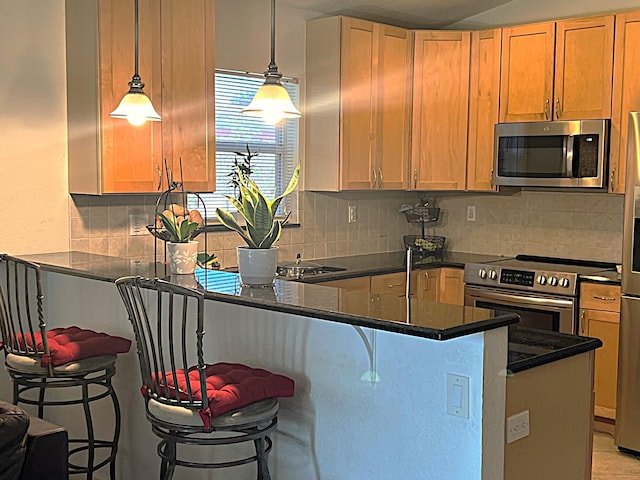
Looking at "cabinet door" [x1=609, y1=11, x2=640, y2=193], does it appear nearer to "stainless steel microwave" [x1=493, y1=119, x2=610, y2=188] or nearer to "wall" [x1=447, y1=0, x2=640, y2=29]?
"stainless steel microwave" [x1=493, y1=119, x2=610, y2=188]

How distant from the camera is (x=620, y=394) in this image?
4.36m

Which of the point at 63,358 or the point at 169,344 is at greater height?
the point at 169,344

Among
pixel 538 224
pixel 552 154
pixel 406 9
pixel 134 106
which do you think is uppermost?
pixel 406 9


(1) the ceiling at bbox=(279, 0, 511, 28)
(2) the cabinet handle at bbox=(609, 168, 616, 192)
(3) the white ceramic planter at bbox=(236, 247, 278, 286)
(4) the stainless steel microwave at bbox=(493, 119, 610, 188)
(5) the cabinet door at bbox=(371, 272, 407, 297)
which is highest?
(1) the ceiling at bbox=(279, 0, 511, 28)

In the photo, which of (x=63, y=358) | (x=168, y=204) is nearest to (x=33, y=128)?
(x=168, y=204)

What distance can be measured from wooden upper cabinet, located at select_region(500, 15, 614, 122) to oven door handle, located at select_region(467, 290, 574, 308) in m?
1.11

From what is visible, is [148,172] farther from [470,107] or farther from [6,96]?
[470,107]

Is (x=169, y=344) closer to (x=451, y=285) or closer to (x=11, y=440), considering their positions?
(x=11, y=440)

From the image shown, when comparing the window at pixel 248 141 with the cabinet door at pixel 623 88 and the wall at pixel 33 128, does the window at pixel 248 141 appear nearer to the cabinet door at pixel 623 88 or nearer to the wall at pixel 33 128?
the wall at pixel 33 128

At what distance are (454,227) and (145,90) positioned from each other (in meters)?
2.75

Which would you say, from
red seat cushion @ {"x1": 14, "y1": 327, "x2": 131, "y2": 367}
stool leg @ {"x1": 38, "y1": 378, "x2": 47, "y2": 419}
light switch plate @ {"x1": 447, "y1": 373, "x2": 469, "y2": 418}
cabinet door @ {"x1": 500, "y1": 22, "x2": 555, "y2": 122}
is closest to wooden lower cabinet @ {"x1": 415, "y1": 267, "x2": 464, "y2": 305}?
cabinet door @ {"x1": 500, "y1": 22, "x2": 555, "y2": 122}

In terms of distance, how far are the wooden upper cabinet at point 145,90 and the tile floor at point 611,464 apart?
2541 mm

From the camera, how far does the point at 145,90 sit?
4066 mm

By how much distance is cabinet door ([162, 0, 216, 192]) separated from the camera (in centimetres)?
416
